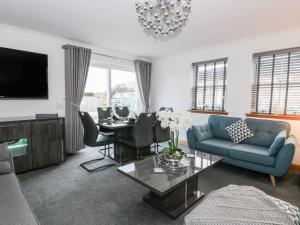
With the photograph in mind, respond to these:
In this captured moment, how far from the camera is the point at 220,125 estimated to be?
3.62m

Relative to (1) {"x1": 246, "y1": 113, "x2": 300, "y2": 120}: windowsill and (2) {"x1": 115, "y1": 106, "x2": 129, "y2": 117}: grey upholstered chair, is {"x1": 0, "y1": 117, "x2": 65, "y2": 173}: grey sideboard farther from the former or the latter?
(1) {"x1": 246, "y1": 113, "x2": 300, "y2": 120}: windowsill

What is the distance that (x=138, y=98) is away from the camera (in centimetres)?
548

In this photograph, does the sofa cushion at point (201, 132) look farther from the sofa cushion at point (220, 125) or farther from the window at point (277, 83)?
the window at point (277, 83)

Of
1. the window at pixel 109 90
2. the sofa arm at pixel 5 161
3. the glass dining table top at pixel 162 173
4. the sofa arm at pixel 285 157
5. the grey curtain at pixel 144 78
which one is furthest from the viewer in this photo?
the grey curtain at pixel 144 78

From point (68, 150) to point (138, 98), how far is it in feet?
8.39

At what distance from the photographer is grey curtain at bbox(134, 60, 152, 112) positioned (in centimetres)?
513

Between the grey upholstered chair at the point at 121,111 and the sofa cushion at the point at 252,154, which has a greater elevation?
the grey upholstered chair at the point at 121,111

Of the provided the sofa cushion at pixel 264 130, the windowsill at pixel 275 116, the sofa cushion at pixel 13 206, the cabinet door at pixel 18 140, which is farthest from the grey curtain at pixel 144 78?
the sofa cushion at pixel 13 206

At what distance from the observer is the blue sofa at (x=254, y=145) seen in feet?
8.10

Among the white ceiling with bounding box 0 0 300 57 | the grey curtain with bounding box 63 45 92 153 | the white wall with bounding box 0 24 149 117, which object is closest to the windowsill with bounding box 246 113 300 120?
the white ceiling with bounding box 0 0 300 57

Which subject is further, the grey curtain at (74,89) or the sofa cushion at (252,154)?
the grey curtain at (74,89)

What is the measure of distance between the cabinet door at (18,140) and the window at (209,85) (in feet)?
12.1

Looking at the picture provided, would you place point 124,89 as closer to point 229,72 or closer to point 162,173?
point 229,72

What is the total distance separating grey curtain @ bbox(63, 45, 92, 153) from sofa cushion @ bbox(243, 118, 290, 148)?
343cm
